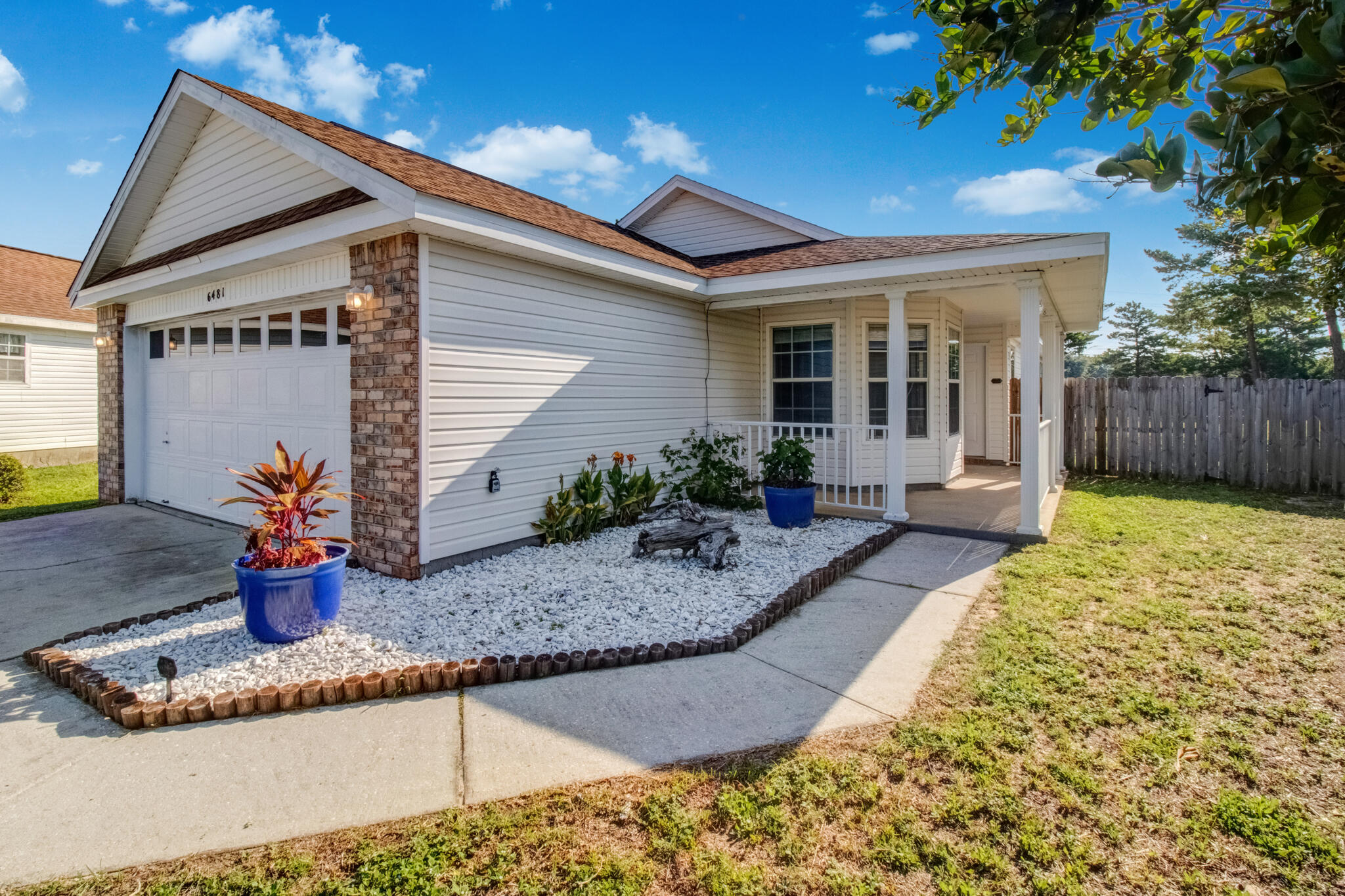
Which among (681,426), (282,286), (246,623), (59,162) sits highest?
(59,162)

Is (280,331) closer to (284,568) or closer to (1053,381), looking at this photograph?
(284,568)

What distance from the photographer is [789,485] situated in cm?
712

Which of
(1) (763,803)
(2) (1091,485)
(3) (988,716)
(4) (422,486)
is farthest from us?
(2) (1091,485)

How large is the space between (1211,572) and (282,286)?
28.5 feet

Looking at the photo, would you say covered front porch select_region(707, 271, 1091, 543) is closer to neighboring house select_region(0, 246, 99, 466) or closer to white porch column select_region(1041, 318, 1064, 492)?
white porch column select_region(1041, 318, 1064, 492)

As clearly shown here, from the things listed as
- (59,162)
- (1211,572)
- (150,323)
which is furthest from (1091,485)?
(59,162)

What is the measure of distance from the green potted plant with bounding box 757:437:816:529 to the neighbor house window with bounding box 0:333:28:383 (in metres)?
15.0

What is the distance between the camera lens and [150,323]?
820 cm

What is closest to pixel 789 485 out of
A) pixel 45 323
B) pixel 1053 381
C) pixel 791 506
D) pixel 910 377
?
pixel 791 506

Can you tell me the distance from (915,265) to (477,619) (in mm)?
5388

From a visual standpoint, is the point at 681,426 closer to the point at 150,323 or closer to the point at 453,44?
the point at 150,323

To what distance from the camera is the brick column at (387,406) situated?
5.06 meters

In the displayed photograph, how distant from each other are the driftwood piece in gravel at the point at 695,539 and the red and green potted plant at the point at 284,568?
100 inches

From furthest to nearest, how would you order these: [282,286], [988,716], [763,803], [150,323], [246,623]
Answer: [150,323] → [282,286] → [246,623] → [988,716] → [763,803]
